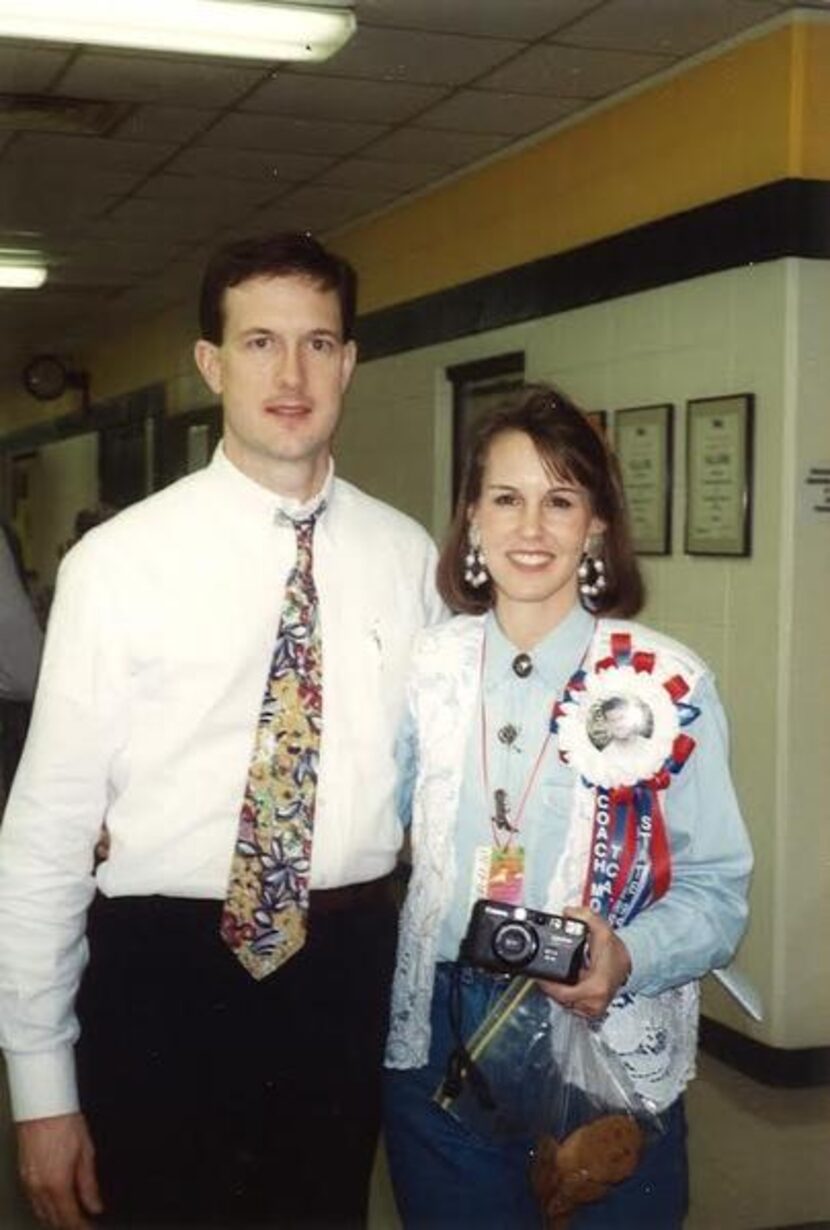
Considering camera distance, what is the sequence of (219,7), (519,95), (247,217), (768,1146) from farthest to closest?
(247,217), (519,95), (768,1146), (219,7)

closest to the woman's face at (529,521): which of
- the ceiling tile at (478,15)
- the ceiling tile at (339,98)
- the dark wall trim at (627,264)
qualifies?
the ceiling tile at (478,15)

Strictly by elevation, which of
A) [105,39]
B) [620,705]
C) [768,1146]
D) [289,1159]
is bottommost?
[768,1146]

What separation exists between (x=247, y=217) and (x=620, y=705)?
3.67 meters

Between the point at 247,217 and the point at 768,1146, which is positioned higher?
the point at 247,217

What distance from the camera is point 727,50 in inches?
140

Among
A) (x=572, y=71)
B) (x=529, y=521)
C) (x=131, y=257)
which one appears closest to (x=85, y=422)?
(x=131, y=257)

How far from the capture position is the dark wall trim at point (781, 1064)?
11.5 feet

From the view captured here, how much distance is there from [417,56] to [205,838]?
256 cm

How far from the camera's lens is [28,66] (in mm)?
3529

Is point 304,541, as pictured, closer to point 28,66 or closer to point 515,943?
point 515,943

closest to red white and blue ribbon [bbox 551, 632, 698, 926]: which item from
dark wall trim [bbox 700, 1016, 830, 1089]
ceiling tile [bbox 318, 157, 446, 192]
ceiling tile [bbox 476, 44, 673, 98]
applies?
dark wall trim [bbox 700, 1016, 830, 1089]

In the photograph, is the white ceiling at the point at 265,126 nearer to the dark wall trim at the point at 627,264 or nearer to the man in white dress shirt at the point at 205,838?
the dark wall trim at the point at 627,264

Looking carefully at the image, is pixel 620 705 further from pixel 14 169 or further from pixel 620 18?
pixel 14 169

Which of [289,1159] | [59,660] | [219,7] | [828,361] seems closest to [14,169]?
[219,7]
